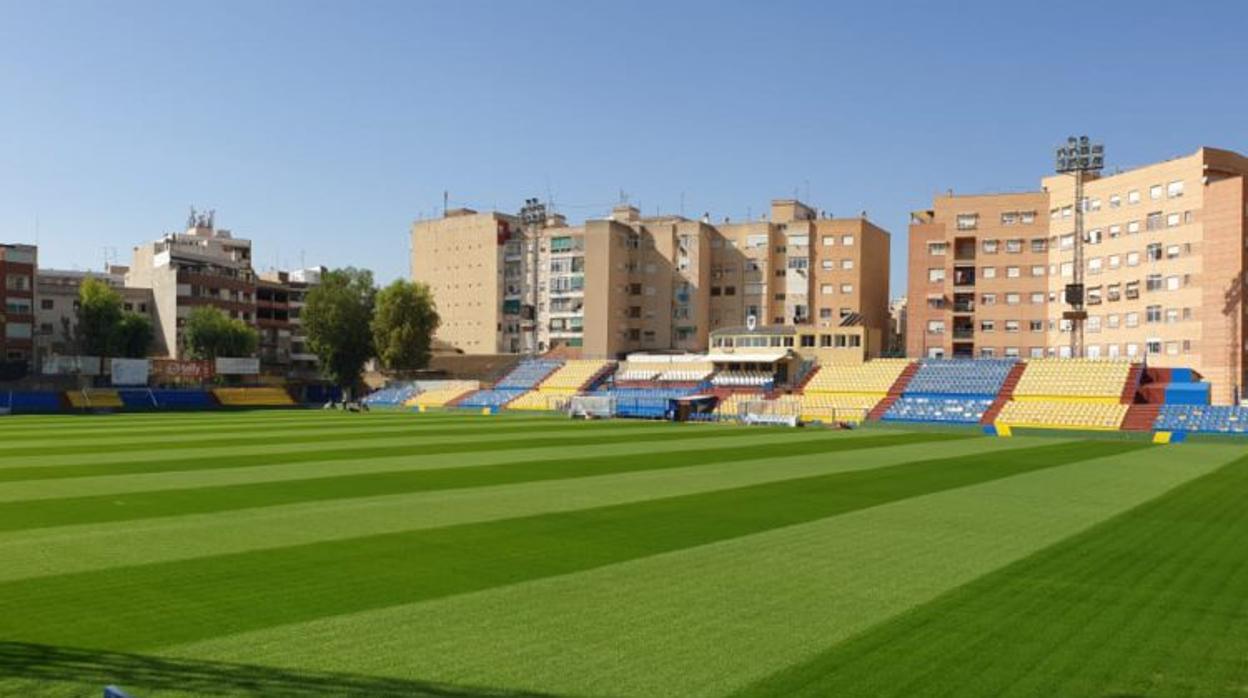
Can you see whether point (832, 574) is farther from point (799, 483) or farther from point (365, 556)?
point (799, 483)

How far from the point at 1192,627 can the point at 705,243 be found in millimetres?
99504

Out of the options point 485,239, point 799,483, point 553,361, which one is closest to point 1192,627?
point 799,483

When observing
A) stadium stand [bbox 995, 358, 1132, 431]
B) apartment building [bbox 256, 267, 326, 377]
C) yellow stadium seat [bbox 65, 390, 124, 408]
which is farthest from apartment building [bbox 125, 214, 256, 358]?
stadium stand [bbox 995, 358, 1132, 431]

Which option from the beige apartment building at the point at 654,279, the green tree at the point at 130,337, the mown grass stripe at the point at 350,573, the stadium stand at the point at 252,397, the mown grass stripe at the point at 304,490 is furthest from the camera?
the beige apartment building at the point at 654,279

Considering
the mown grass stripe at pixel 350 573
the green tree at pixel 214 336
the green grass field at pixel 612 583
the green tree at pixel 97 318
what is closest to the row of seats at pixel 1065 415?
the green grass field at pixel 612 583

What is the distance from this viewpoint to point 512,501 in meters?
22.4

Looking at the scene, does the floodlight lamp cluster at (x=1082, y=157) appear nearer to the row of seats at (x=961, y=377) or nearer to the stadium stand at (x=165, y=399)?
the row of seats at (x=961, y=377)

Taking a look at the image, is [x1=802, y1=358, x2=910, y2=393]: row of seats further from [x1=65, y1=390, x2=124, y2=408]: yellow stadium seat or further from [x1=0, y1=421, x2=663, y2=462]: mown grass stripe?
[x1=65, y1=390, x2=124, y2=408]: yellow stadium seat

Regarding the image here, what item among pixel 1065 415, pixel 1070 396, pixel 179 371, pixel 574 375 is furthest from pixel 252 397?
pixel 1070 396

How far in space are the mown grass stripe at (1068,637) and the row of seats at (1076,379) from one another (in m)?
51.5

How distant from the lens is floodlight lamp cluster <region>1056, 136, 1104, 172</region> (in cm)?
7419

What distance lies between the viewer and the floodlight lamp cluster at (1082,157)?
7419 cm

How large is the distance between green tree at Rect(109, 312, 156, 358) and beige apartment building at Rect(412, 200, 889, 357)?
34.8 m

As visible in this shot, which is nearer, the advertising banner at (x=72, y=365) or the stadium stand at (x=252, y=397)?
the advertising banner at (x=72, y=365)
